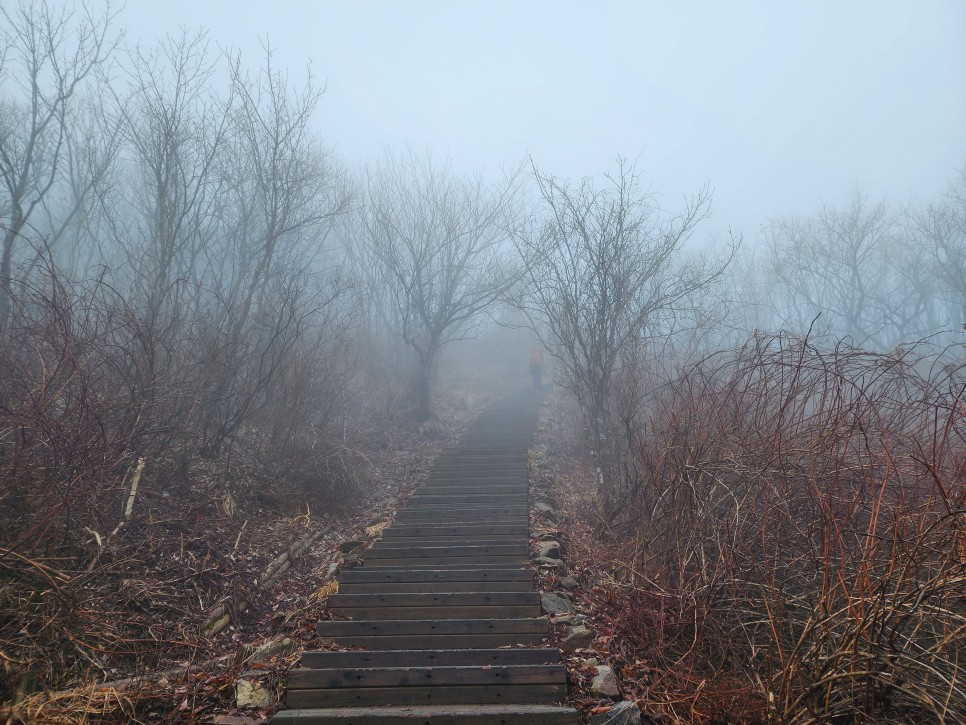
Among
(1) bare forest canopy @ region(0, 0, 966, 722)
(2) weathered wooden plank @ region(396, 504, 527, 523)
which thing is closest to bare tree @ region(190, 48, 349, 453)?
(1) bare forest canopy @ region(0, 0, 966, 722)

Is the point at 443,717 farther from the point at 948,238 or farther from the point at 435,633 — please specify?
the point at 948,238

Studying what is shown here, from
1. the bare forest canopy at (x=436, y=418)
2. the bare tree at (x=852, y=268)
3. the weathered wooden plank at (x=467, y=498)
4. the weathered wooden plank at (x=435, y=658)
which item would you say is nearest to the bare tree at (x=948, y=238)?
the bare tree at (x=852, y=268)

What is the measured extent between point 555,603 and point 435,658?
1610 millimetres

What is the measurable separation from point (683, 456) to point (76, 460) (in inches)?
251

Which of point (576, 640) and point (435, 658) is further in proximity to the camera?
point (576, 640)

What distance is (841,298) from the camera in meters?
28.4

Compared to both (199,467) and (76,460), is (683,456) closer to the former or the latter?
(76,460)

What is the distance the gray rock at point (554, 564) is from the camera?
6879mm

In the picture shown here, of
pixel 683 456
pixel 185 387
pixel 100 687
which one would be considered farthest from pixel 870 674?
pixel 185 387

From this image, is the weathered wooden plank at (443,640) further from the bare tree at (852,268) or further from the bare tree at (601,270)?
the bare tree at (852,268)

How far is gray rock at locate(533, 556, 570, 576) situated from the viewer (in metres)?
6.88

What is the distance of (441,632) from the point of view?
5539mm

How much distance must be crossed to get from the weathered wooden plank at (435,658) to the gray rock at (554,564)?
76.6 inches

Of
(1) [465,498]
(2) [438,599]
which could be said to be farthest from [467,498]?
(2) [438,599]
